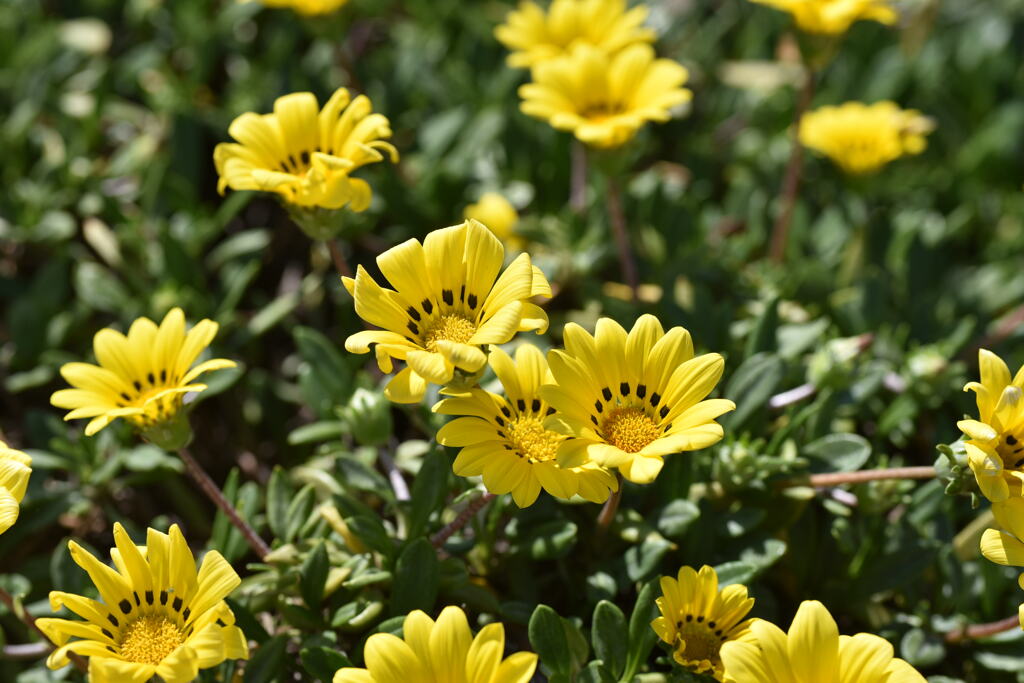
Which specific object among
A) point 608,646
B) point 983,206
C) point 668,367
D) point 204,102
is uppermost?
point 204,102

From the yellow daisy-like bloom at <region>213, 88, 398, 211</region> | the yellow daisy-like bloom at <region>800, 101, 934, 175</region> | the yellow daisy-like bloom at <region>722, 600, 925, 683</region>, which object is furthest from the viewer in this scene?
the yellow daisy-like bloom at <region>800, 101, 934, 175</region>

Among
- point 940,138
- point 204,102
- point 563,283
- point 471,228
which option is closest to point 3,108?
point 204,102

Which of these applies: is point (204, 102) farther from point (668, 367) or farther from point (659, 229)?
point (668, 367)

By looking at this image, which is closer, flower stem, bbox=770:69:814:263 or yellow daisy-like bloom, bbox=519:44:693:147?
yellow daisy-like bloom, bbox=519:44:693:147

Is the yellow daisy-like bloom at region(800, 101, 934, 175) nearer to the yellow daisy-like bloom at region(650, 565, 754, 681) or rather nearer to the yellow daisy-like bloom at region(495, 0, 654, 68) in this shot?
the yellow daisy-like bloom at region(495, 0, 654, 68)

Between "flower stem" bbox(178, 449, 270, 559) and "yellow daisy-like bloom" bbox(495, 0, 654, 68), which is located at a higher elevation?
"yellow daisy-like bloom" bbox(495, 0, 654, 68)

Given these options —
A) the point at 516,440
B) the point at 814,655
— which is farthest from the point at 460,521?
the point at 814,655

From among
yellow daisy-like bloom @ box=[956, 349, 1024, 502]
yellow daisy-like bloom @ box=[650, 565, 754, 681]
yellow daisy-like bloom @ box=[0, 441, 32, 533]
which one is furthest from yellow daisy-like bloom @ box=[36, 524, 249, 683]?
yellow daisy-like bloom @ box=[956, 349, 1024, 502]
